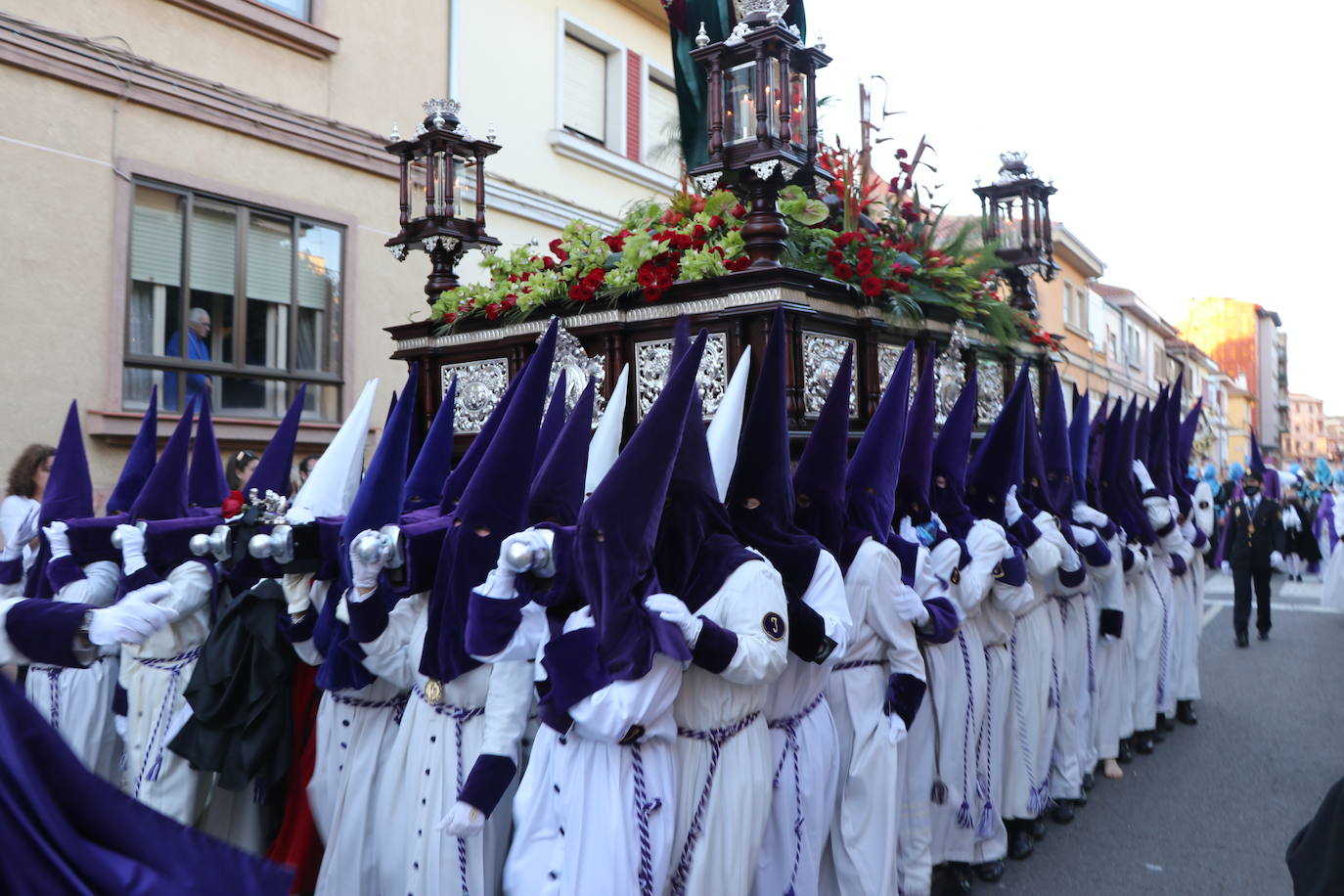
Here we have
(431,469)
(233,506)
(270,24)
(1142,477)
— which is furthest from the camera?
(270,24)

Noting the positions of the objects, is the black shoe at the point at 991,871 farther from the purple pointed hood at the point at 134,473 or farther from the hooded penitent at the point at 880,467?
the purple pointed hood at the point at 134,473

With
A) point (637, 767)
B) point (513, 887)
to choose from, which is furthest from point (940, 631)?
point (513, 887)

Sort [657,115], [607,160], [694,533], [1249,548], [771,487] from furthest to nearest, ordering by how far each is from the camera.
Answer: [657,115]
[607,160]
[1249,548]
[771,487]
[694,533]

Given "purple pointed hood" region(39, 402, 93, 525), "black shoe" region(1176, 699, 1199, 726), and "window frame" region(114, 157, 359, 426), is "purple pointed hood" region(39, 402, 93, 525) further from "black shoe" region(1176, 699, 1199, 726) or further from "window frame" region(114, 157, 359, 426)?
"black shoe" region(1176, 699, 1199, 726)

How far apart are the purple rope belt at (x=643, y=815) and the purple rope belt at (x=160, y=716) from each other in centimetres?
229

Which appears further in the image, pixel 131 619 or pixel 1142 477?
pixel 1142 477

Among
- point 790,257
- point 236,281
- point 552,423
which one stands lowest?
point 552,423

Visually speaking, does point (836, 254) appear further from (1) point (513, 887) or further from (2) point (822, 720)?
(1) point (513, 887)

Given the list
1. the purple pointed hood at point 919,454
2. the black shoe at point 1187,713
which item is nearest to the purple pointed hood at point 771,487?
the purple pointed hood at point 919,454

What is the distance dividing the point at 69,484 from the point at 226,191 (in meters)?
5.33

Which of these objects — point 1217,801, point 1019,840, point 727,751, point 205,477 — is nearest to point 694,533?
point 727,751

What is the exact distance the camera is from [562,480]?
354 centimetres

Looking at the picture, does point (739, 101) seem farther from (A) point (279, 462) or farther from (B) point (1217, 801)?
(B) point (1217, 801)

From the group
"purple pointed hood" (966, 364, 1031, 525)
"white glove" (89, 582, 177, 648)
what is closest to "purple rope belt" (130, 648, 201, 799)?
"white glove" (89, 582, 177, 648)
